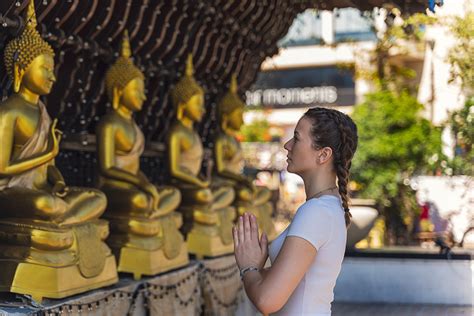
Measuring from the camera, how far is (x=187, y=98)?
6020mm

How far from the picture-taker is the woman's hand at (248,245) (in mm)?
2199

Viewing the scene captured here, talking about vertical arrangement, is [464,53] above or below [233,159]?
above

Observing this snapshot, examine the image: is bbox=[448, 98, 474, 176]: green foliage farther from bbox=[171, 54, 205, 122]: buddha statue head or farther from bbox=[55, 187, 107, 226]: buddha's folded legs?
bbox=[55, 187, 107, 226]: buddha's folded legs

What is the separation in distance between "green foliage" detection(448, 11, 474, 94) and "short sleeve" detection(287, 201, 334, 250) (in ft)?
16.8

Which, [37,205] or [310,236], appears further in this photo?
[37,205]

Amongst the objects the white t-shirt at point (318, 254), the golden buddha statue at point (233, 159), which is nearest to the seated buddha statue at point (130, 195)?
the golden buddha statue at point (233, 159)

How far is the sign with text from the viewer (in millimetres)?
25562

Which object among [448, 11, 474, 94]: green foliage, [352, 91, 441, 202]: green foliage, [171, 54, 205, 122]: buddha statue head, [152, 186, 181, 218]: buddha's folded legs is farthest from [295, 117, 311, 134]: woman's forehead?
[352, 91, 441, 202]: green foliage

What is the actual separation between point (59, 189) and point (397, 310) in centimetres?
350

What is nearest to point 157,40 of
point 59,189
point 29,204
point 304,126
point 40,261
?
point 59,189

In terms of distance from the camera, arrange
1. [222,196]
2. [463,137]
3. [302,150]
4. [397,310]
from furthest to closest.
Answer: [463,137]
[397,310]
[222,196]
[302,150]

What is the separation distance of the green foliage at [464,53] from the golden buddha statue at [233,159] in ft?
6.00

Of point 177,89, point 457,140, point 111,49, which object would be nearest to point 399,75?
point 457,140

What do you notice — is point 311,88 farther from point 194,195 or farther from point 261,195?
point 194,195
